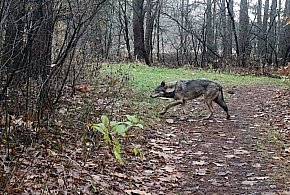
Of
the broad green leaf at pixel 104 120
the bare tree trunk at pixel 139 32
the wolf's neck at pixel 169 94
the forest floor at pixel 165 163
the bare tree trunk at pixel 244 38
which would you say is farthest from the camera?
the bare tree trunk at pixel 244 38

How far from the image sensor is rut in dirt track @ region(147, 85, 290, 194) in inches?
242

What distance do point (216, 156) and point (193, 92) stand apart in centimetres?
397

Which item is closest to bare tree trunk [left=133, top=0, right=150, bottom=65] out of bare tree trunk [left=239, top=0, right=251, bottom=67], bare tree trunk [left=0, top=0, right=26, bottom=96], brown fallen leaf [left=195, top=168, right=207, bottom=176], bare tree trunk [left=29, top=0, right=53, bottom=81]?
bare tree trunk [left=239, top=0, right=251, bottom=67]

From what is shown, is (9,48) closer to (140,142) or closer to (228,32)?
(140,142)

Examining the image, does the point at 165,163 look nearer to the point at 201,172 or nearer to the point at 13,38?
the point at 201,172

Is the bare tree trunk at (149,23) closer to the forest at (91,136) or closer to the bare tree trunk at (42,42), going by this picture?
the forest at (91,136)

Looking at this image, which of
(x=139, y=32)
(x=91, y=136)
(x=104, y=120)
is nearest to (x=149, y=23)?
(x=139, y=32)

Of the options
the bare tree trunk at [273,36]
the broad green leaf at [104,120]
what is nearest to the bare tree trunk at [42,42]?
the broad green leaf at [104,120]

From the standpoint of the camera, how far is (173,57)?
31109 millimetres

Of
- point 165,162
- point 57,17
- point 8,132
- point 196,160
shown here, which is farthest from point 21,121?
point 196,160

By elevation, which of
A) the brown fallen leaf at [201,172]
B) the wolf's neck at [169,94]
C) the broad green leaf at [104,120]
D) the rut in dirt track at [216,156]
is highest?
the broad green leaf at [104,120]

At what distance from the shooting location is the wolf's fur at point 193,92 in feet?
37.2

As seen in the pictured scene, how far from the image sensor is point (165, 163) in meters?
7.22

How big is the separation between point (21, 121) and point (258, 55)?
76.1 feet
